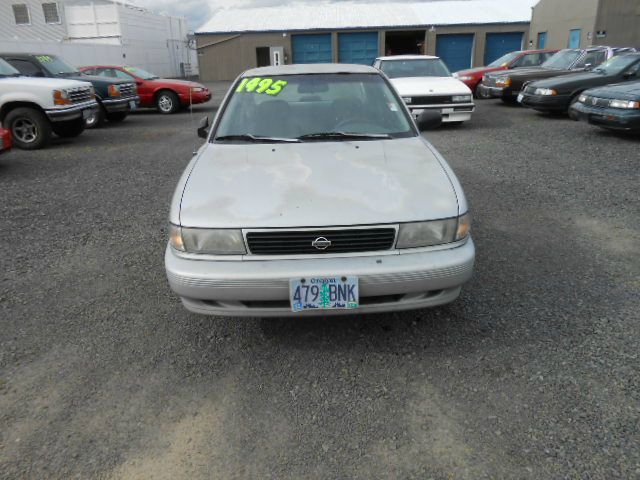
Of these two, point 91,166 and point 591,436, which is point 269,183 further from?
point 91,166

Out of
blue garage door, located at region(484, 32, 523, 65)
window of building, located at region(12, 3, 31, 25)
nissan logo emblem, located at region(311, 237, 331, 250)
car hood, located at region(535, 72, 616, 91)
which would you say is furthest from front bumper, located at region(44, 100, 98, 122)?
window of building, located at region(12, 3, 31, 25)

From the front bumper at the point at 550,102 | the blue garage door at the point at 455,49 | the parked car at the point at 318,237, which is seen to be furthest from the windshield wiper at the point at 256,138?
the blue garage door at the point at 455,49

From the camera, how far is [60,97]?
9.12m

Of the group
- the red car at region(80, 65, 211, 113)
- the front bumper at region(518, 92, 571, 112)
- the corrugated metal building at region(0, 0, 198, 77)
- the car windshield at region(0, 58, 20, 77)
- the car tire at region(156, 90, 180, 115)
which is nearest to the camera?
the car windshield at region(0, 58, 20, 77)

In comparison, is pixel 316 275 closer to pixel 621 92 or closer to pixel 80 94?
pixel 621 92

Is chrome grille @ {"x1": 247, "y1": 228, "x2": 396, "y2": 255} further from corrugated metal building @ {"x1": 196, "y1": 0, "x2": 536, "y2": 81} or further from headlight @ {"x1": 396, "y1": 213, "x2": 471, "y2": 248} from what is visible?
corrugated metal building @ {"x1": 196, "y1": 0, "x2": 536, "y2": 81}

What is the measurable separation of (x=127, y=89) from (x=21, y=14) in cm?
2704

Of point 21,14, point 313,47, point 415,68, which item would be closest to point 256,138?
point 415,68

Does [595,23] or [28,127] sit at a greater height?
[595,23]

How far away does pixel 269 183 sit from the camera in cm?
287

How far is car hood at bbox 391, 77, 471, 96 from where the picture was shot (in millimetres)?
9809

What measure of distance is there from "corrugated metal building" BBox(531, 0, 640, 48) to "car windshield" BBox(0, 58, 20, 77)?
849 inches

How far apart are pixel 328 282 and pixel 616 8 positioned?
952 inches

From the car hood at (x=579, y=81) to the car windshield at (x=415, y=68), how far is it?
2293 millimetres
